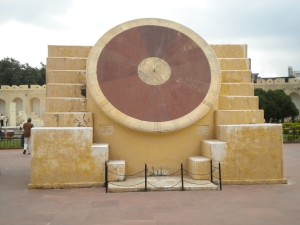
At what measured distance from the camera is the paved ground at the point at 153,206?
6090mm

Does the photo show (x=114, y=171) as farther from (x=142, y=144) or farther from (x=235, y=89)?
(x=235, y=89)

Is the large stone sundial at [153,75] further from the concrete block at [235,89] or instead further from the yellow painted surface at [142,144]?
the concrete block at [235,89]

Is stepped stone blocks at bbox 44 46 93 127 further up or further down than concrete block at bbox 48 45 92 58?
further down

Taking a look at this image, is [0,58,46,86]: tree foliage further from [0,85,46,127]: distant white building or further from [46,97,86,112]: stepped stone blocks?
[46,97,86,112]: stepped stone blocks

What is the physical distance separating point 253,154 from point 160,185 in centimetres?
235

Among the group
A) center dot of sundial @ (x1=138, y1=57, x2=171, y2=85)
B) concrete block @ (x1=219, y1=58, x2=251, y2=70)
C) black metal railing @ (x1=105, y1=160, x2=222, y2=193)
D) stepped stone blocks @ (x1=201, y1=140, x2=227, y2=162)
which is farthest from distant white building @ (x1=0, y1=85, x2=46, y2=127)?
stepped stone blocks @ (x1=201, y1=140, x2=227, y2=162)

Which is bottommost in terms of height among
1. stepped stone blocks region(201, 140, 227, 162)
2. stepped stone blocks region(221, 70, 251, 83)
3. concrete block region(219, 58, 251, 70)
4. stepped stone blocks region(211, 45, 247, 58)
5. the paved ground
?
the paved ground

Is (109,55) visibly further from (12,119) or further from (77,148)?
(12,119)

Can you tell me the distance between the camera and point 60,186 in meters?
8.77

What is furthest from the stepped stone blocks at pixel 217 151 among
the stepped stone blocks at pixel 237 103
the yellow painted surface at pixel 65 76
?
the yellow painted surface at pixel 65 76

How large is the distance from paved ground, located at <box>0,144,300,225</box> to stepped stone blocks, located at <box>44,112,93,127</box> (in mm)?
1618

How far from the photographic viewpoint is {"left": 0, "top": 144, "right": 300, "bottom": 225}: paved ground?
6.09 meters

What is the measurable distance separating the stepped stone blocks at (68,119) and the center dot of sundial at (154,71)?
5.55 feet

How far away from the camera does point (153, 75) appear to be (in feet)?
32.8
